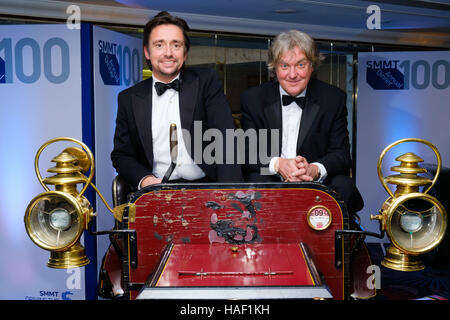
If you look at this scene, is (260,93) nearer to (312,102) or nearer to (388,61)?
(312,102)

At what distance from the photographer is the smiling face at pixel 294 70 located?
8.60 feet

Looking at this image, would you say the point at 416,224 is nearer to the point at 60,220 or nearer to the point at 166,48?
the point at 60,220

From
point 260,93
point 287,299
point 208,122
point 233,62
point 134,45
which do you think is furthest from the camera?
point 233,62

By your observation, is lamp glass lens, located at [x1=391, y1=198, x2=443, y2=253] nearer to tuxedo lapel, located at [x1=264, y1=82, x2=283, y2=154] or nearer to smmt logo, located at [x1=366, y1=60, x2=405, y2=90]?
tuxedo lapel, located at [x1=264, y1=82, x2=283, y2=154]

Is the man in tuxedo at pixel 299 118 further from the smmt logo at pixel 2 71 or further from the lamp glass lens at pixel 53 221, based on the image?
the smmt logo at pixel 2 71

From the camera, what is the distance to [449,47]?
7098 mm

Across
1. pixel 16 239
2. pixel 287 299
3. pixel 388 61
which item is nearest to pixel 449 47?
pixel 388 61

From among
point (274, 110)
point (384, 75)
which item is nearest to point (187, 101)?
point (274, 110)

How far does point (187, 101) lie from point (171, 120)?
0.14 m

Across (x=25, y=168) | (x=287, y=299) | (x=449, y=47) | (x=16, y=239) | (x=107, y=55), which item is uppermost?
(x=449, y=47)

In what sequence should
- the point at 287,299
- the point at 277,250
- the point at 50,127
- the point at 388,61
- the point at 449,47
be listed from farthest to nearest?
the point at 449,47, the point at 388,61, the point at 50,127, the point at 277,250, the point at 287,299

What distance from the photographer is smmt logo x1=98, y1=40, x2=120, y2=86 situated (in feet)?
10.8

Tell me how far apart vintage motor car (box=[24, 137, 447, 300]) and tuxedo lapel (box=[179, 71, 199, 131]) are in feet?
2.58

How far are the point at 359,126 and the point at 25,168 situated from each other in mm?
3277
